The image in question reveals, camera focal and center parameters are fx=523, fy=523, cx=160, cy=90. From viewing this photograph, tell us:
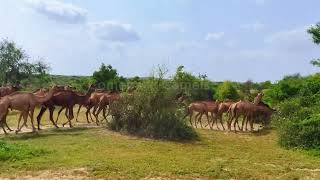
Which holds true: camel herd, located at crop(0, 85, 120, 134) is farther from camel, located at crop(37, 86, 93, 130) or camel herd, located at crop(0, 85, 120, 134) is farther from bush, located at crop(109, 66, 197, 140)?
bush, located at crop(109, 66, 197, 140)

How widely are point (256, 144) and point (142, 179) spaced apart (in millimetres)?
8557

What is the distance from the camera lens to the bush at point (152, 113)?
19.9m

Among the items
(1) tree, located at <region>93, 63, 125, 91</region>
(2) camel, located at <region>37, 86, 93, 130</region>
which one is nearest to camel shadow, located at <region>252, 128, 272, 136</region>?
(2) camel, located at <region>37, 86, 93, 130</region>

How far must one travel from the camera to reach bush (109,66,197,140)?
19.9m

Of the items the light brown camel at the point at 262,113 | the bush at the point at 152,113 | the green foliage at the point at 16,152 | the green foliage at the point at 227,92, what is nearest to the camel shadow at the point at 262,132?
the light brown camel at the point at 262,113

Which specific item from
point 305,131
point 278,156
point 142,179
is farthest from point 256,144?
point 142,179

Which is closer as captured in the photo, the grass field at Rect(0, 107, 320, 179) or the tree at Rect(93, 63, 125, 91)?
the grass field at Rect(0, 107, 320, 179)

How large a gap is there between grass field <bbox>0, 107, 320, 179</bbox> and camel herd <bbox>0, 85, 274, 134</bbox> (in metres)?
1.20

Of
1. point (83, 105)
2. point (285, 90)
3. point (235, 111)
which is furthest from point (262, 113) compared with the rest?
point (83, 105)

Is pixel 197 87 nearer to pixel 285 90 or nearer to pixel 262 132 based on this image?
pixel 285 90

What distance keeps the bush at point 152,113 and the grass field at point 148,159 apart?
91cm

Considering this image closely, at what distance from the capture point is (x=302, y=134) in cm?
1850

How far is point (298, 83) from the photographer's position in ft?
103

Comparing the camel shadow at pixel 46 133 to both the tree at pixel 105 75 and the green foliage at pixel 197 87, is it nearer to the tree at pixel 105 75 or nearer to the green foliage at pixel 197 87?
the green foliage at pixel 197 87
